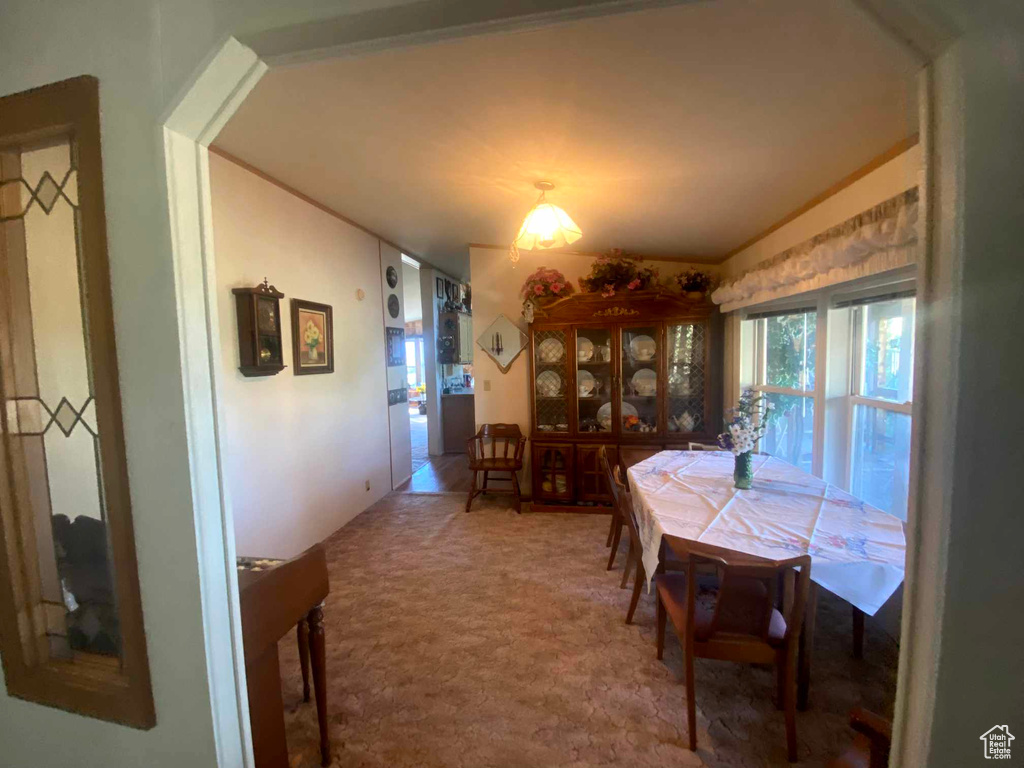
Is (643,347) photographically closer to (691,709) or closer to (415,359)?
(691,709)

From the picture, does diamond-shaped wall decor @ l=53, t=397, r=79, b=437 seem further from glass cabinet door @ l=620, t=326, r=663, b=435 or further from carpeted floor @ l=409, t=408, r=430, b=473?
carpeted floor @ l=409, t=408, r=430, b=473

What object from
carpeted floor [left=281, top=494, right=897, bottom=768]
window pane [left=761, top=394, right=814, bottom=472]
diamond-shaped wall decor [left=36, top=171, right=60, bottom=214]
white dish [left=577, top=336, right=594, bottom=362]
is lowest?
carpeted floor [left=281, top=494, right=897, bottom=768]

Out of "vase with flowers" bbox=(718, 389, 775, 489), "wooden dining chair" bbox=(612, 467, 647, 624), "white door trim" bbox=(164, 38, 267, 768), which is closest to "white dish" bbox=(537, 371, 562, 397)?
"wooden dining chair" bbox=(612, 467, 647, 624)

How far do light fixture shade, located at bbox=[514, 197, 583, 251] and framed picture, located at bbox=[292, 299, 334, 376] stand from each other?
1.61 m

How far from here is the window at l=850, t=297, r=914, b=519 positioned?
2.01 meters

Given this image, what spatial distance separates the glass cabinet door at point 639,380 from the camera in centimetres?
378

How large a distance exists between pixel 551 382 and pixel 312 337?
6.74 feet

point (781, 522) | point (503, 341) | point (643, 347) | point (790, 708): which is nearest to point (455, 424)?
point (503, 341)

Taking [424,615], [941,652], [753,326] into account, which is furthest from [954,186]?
[753,326]

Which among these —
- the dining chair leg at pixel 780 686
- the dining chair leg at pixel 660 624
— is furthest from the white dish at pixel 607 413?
the dining chair leg at pixel 780 686

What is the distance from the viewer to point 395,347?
4617 mm

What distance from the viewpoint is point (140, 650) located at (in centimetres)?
79

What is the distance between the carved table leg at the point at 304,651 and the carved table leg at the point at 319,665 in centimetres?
4

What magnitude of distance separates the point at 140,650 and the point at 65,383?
1.72ft
